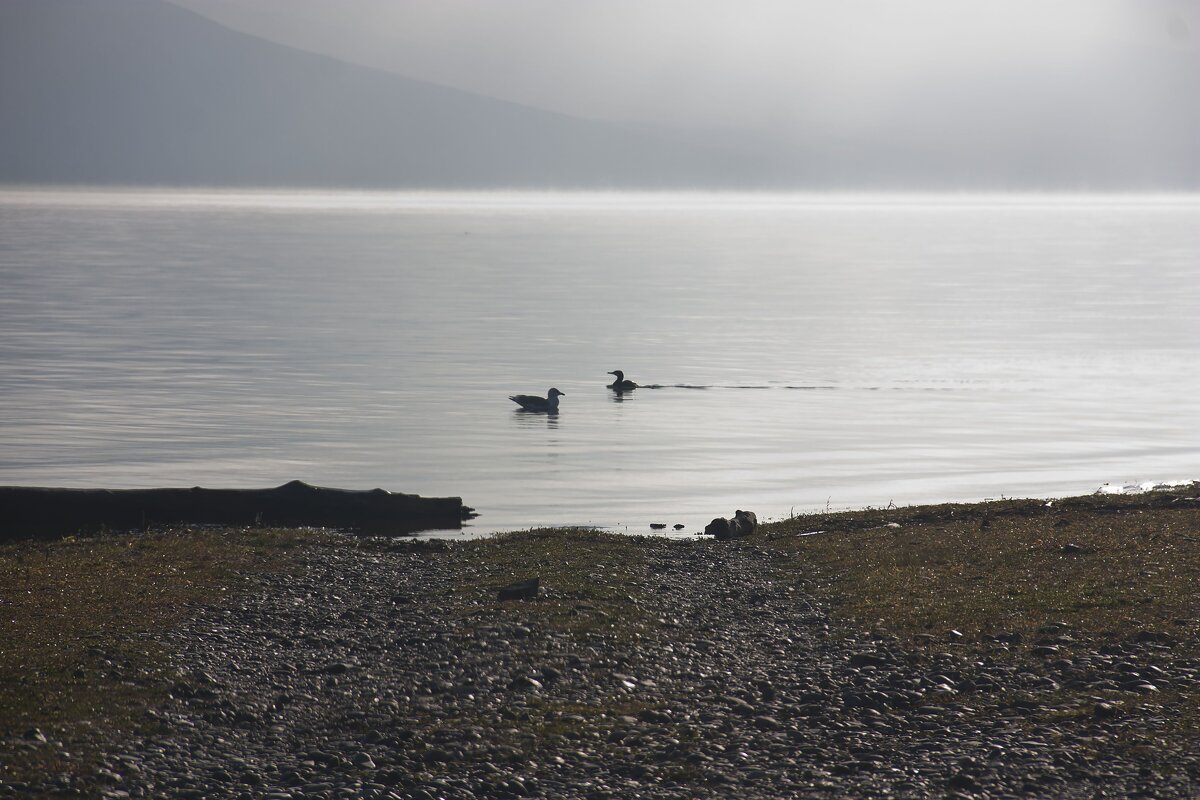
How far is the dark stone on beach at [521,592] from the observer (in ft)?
66.0

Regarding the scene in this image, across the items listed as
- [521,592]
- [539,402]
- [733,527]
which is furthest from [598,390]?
[521,592]

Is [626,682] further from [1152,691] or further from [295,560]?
[295,560]

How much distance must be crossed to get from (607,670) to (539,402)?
106ft

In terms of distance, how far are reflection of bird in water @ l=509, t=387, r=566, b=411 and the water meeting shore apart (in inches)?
925

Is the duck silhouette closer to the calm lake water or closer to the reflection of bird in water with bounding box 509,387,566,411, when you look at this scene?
the reflection of bird in water with bounding box 509,387,566,411

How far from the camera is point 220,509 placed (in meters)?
28.2

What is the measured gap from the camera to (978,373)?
203 feet

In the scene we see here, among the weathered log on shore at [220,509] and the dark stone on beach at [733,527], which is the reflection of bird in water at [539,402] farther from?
the dark stone on beach at [733,527]

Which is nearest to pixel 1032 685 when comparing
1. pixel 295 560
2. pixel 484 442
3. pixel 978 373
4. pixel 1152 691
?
pixel 1152 691

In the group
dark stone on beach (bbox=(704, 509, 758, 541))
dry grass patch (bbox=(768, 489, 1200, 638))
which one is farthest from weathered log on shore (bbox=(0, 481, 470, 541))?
dry grass patch (bbox=(768, 489, 1200, 638))

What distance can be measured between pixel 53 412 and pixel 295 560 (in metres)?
25.8

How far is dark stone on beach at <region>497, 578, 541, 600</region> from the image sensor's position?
20109 millimetres

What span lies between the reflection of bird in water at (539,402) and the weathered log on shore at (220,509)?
17.8 meters

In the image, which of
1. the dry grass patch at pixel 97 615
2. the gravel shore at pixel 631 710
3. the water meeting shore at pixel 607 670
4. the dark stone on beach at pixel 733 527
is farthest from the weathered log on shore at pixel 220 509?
the gravel shore at pixel 631 710
